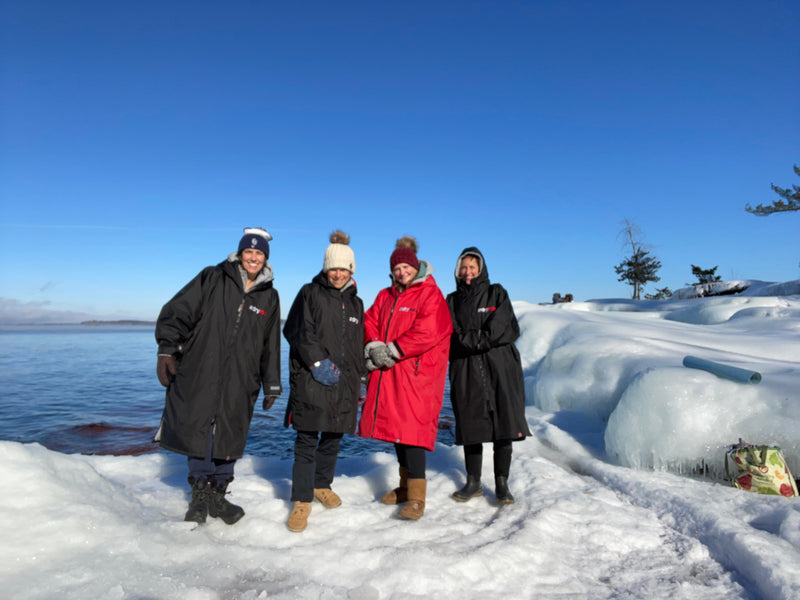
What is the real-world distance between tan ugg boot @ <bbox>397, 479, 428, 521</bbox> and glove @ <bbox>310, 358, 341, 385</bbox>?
3.12 feet

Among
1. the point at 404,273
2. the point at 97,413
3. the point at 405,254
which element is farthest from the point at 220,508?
the point at 97,413

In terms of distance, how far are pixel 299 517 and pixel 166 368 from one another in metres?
1.30

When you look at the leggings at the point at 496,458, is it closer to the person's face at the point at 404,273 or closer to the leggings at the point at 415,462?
the leggings at the point at 415,462

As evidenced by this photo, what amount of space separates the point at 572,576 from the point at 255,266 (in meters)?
2.73

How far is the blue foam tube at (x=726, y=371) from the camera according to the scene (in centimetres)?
420

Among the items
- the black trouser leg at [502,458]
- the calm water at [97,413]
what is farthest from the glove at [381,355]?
the calm water at [97,413]

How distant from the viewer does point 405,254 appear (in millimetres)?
3494

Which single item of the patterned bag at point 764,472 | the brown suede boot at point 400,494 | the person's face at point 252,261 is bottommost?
the brown suede boot at point 400,494

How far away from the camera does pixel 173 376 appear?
3.06 m

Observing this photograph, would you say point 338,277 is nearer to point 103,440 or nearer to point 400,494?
point 400,494

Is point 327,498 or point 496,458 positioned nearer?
point 327,498

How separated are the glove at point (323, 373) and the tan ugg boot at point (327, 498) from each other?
880mm

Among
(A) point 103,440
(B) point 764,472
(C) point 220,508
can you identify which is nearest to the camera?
(C) point 220,508

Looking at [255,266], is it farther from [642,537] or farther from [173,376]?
[642,537]
